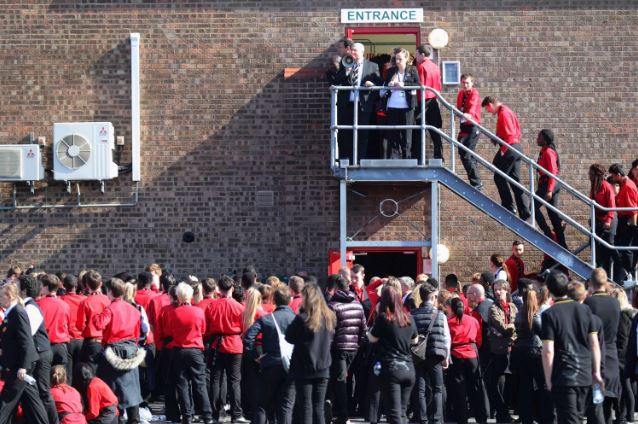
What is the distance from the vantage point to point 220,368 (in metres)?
14.6

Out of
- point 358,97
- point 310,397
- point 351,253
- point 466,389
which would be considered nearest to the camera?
point 310,397

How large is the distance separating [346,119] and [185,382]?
5.07 metres

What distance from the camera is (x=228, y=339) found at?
14.3 meters

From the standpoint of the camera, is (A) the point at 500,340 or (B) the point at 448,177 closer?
(A) the point at 500,340

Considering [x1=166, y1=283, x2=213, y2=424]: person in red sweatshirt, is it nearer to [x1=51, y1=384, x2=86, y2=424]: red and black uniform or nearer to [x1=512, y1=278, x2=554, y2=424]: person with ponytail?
[x1=51, y1=384, x2=86, y2=424]: red and black uniform

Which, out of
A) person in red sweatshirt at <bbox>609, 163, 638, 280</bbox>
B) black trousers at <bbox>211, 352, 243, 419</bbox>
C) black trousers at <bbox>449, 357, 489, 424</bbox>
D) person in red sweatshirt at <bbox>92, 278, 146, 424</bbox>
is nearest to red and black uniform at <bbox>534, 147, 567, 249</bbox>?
person in red sweatshirt at <bbox>609, 163, 638, 280</bbox>

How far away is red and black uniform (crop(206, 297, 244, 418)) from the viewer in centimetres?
1429

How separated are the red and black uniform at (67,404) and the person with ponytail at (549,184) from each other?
24.8ft

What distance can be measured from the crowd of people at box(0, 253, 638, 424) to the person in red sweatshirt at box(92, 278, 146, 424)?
2cm

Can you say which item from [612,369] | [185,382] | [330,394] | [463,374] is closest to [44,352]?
[185,382]

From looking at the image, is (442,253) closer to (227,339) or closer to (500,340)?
(500,340)

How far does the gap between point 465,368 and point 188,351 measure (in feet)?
11.1

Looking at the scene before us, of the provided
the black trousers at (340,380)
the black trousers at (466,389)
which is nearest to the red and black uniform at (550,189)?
the black trousers at (466,389)

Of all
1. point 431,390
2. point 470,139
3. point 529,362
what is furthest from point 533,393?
point 470,139
